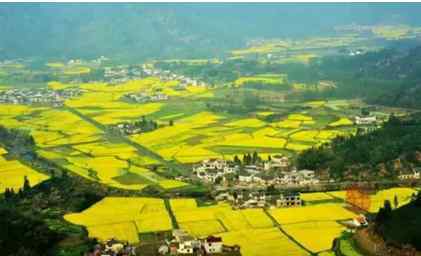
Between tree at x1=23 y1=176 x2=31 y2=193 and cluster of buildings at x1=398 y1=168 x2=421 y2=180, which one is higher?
cluster of buildings at x1=398 y1=168 x2=421 y2=180

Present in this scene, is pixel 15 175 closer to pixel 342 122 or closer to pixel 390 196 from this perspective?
pixel 390 196

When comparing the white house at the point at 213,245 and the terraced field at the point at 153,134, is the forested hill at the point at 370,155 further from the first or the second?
the white house at the point at 213,245

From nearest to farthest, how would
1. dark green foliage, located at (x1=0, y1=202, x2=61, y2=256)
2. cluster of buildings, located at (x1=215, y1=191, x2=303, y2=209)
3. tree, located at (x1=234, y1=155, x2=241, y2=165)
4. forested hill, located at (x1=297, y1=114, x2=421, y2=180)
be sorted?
dark green foliage, located at (x1=0, y1=202, x2=61, y2=256)
cluster of buildings, located at (x1=215, y1=191, x2=303, y2=209)
forested hill, located at (x1=297, y1=114, x2=421, y2=180)
tree, located at (x1=234, y1=155, x2=241, y2=165)

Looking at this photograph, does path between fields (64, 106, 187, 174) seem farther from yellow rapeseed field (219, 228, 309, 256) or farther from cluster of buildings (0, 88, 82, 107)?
yellow rapeseed field (219, 228, 309, 256)

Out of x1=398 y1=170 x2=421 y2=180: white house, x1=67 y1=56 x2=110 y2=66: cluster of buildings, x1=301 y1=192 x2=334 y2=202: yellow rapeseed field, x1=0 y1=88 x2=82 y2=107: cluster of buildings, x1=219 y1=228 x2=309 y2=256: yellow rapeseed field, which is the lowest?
x1=219 y1=228 x2=309 y2=256: yellow rapeseed field

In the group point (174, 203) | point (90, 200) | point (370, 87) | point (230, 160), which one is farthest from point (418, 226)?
point (370, 87)

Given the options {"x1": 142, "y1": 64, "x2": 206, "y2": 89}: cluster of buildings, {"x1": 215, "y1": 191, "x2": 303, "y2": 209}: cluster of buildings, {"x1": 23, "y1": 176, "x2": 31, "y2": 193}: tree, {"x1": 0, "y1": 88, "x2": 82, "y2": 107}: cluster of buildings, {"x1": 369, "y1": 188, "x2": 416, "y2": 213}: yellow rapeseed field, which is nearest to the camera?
{"x1": 369, "y1": 188, "x2": 416, "y2": 213}: yellow rapeseed field

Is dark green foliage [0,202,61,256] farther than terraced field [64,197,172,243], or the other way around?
terraced field [64,197,172,243]

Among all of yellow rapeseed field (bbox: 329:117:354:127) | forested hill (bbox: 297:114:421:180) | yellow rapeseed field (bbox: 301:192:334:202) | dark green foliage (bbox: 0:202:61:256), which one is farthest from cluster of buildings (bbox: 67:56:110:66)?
dark green foliage (bbox: 0:202:61:256)
